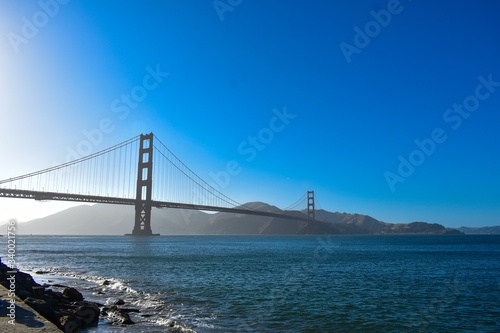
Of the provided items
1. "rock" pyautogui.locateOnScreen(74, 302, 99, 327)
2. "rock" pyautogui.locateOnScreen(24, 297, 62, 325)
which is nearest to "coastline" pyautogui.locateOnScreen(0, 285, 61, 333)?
"rock" pyautogui.locateOnScreen(24, 297, 62, 325)

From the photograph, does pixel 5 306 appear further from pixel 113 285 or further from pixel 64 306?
pixel 113 285

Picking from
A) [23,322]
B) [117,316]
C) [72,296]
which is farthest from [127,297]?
[23,322]

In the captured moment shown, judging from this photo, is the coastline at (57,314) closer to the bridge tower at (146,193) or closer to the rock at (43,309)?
the rock at (43,309)

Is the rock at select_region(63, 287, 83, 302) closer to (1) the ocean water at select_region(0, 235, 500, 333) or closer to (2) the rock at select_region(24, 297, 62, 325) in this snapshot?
(1) the ocean water at select_region(0, 235, 500, 333)

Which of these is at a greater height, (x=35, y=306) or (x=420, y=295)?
(x=35, y=306)

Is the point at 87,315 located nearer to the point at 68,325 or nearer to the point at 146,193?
the point at 68,325

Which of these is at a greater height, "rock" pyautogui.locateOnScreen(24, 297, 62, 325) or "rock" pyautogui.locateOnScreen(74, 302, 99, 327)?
"rock" pyautogui.locateOnScreen(24, 297, 62, 325)

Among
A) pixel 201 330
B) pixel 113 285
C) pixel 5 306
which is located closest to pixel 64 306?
pixel 5 306
